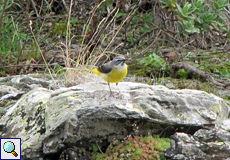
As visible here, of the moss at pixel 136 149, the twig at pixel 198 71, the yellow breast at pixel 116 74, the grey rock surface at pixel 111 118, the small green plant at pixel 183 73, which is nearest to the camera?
the moss at pixel 136 149

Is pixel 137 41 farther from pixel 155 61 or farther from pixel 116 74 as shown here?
pixel 116 74

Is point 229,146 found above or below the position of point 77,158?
above

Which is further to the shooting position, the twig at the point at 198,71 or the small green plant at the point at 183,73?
the small green plant at the point at 183,73

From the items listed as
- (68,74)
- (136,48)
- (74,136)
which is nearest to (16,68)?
(68,74)

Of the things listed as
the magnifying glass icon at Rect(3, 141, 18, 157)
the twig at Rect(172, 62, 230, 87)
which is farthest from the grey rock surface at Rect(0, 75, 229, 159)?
the twig at Rect(172, 62, 230, 87)

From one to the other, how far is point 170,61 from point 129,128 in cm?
384

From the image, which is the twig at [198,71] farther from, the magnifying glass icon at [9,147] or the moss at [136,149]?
the magnifying glass icon at [9,147]

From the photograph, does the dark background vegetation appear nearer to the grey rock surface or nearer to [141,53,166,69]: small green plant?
[141,53,166,69]: small green plant

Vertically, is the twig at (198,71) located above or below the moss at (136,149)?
below

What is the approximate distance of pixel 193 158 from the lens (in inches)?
141

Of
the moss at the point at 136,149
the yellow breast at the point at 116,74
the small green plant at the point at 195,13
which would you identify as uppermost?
the small green plant at the point at 195,13

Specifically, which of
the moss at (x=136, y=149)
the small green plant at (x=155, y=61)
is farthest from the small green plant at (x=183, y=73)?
the moss at (x=136, y=149)

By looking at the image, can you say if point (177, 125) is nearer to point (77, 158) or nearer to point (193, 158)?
point (193, 158)

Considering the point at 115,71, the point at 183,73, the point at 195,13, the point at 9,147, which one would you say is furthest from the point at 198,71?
the point at 9,147
